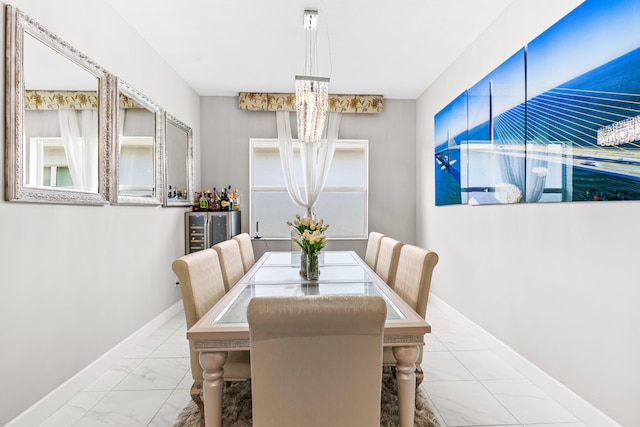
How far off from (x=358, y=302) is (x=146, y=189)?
2.77 metres

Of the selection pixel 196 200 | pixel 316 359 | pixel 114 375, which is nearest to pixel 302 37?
pixel 196 200

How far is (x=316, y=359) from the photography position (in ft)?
3.65

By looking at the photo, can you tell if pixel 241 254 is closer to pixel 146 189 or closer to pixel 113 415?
pixel 146 189

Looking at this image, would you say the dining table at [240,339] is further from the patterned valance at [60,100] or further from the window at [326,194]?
the window at [326,194]

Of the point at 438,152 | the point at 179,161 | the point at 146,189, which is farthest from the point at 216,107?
the point at 438,152

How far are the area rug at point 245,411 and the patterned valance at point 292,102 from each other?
3.51 metres

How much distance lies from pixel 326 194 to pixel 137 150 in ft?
8.47

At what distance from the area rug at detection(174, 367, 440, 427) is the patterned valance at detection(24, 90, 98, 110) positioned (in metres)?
1.88

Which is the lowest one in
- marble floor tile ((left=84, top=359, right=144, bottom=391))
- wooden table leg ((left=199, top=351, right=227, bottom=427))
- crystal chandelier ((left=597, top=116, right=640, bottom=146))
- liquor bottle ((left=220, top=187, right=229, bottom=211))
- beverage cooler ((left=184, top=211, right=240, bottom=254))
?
marble floor tile ((left=84, top=359, right=144, bottom=391))

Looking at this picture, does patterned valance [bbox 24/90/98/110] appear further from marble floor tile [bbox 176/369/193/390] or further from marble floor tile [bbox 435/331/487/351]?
marble floor tile [bbox 435/331/487/351]

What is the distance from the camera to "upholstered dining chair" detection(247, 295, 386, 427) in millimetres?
1063

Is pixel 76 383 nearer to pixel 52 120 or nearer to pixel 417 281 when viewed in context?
pixel 52 120

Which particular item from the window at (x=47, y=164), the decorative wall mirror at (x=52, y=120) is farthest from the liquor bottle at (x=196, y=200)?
the window at (x=47, y=164)

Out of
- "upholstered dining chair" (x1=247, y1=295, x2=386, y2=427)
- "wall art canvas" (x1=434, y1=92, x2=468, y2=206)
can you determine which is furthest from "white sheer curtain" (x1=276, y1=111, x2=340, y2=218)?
"upholstered dining chair" (x1=247, y1=295, x2=386, y2=427)
